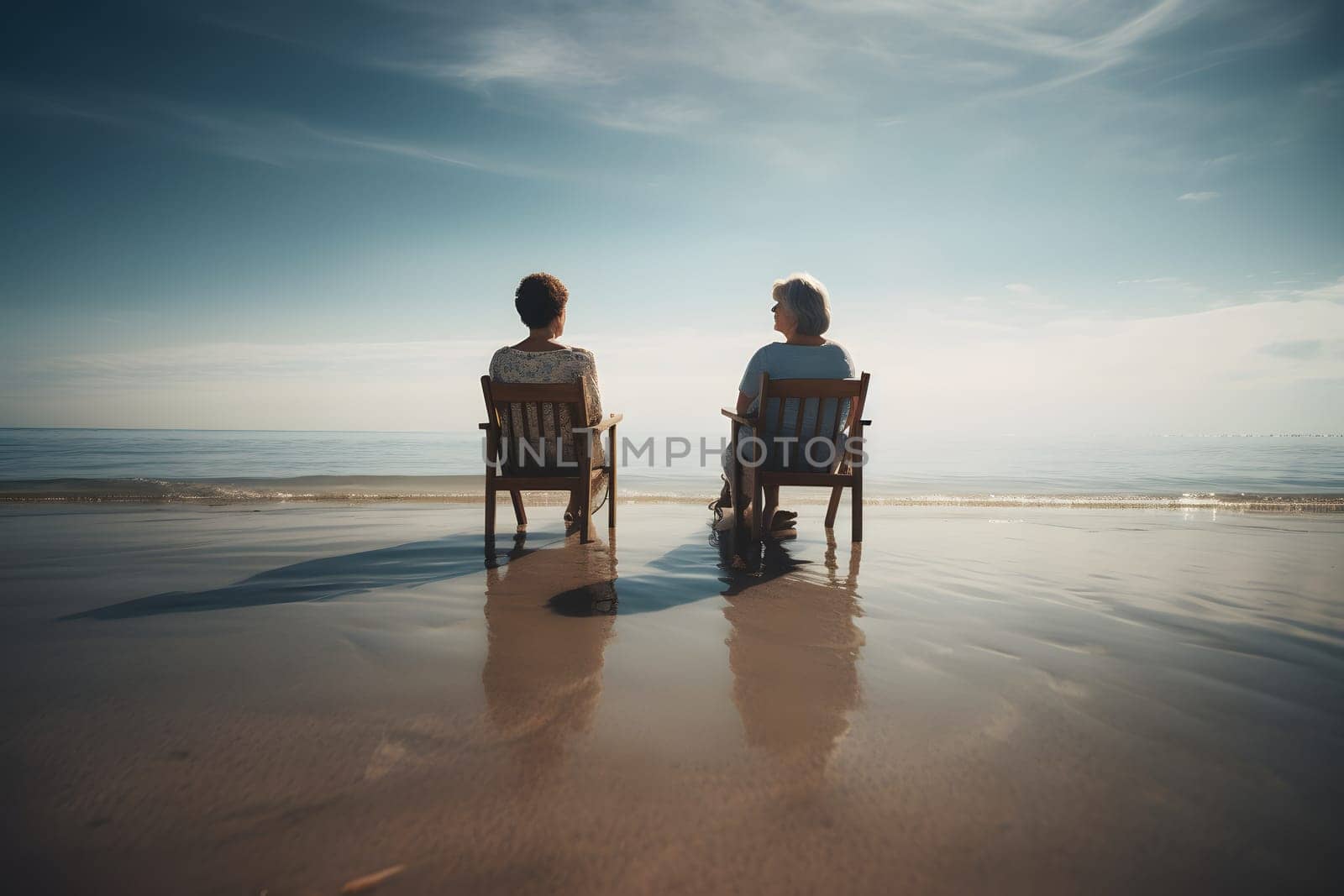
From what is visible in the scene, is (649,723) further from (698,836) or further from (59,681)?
(59,681)

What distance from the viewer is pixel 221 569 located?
3.62 m

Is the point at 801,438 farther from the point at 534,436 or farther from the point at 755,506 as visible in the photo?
the point at 534,436

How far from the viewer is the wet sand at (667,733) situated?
43.5 inches

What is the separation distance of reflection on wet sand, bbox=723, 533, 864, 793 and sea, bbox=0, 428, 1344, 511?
9.21ft

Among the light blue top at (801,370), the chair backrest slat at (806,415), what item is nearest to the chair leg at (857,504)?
the chair backrest slat at (806,415)

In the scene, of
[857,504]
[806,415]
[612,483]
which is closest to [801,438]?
[806,415]

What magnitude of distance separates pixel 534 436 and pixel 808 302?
236cm

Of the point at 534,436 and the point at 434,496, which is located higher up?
the point at 534,436

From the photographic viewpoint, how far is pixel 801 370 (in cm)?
461

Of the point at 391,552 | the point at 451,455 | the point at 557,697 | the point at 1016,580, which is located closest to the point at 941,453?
the point at 451,455

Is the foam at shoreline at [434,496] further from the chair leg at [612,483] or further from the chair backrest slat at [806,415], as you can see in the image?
the chair backrest slat at [806,415]

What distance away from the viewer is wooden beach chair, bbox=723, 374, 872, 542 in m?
4.38

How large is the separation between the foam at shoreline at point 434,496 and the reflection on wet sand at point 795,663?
4774 mm

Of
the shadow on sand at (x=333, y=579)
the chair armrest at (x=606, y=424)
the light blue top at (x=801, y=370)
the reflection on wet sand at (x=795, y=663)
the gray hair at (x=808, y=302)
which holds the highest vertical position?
the gray hair at (x=808, y=302)
